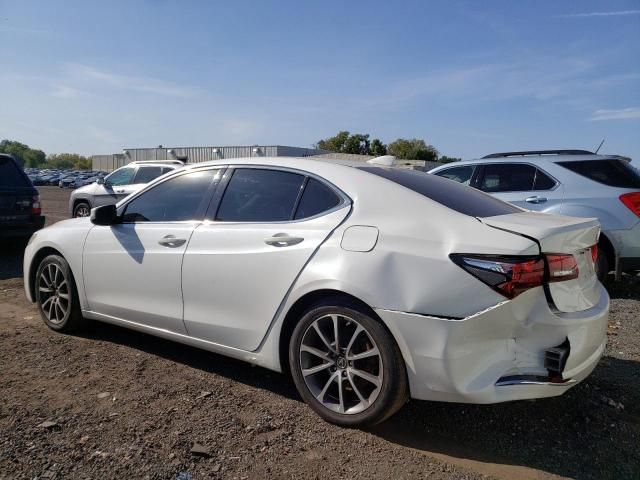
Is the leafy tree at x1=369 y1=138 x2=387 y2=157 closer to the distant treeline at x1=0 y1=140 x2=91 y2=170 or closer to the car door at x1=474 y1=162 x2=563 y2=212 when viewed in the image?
the car door at x1=474 y1=162 x2=563 y2=212

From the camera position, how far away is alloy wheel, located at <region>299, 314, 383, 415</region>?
9.66ft

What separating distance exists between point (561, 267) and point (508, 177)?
475cm

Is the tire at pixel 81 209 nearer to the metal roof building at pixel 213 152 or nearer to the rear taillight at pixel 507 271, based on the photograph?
the rear taillight at pixel 507 271

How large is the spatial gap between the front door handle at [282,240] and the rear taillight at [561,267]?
139 cm

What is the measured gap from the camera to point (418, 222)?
2904 mm

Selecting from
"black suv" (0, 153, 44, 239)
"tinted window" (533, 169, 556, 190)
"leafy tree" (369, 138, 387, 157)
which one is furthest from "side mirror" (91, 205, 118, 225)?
"leafy tree" (369, 138, 387, 157)

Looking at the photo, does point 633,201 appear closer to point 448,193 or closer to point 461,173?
point 461,173

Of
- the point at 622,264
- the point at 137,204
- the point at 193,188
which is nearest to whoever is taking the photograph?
the point at 193,188

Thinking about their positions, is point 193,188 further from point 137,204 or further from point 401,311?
point 401,311

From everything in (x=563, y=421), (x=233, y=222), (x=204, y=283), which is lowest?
(x=563, y=421)

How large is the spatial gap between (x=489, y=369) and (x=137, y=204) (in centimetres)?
301

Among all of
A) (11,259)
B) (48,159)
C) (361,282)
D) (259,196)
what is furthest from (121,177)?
(48,159)

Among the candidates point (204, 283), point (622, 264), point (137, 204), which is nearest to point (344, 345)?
point (204, 283)

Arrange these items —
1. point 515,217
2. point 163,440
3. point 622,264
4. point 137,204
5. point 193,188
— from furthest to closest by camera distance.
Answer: point 622,264, point 137,204, point 193,188, point 515,217, point 163,440
